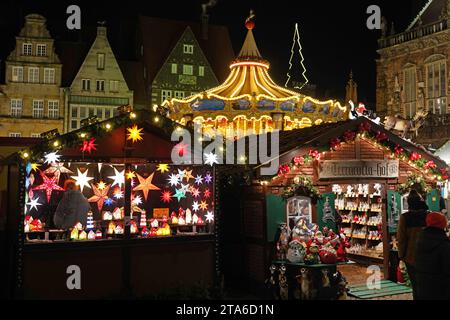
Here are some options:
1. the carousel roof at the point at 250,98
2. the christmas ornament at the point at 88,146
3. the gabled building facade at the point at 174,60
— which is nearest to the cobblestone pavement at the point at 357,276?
the carousel roof at the point at 250,98

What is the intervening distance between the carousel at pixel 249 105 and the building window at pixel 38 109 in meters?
17.2

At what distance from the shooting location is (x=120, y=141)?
341 inches

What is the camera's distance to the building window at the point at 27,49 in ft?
94.2

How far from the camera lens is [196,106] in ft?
44.1

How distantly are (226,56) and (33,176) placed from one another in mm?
25921

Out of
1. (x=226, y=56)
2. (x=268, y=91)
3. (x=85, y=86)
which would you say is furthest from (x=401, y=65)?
(x=85, y=86)

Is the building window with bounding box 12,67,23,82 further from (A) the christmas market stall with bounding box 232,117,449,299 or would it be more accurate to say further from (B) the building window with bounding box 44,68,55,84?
(A) the christmas market stall with bounding box 232,117,449,299

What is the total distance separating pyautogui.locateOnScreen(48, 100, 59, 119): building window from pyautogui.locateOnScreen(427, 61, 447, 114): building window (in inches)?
781

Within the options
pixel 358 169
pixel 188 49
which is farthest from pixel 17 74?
pixel 358 169

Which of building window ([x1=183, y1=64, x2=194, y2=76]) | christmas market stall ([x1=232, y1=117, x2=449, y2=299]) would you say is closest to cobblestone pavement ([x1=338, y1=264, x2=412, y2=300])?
christmas market stall ([x1=232, y1=117, x2=449, y2=299])

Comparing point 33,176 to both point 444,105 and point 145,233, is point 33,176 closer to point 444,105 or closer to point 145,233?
point 145,233

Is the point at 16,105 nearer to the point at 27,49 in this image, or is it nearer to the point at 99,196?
the point at 27,49

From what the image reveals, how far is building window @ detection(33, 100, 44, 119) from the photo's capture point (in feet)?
95.6
